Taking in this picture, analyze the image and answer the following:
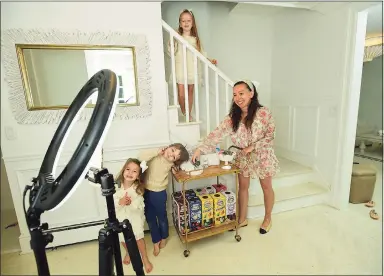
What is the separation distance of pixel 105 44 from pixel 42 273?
145 centimetres

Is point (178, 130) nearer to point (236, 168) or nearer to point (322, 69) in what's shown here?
point (236, 168)

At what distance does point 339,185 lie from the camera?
6.86 ft

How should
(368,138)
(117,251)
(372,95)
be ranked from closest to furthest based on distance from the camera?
(117,251) → (368,138) → (372,95)

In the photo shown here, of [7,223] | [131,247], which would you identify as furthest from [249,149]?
[7,223]

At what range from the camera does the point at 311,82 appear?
2344 mm

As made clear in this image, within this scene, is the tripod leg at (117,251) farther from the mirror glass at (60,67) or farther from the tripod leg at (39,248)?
the mirror glass at (60,67)

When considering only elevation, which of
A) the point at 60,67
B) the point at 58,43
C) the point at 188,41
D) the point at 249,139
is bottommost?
the point at 249,139

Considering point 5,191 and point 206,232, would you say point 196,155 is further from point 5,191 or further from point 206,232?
point 5,191

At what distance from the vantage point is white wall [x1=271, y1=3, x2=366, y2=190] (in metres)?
1.99

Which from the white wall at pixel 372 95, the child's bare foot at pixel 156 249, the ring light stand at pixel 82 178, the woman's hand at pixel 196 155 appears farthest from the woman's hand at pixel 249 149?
the white wall at pixel 372 95

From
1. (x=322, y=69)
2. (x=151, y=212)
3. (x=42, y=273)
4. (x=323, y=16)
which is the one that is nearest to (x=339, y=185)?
(x=322, y=69)

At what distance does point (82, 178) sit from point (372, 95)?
16.9 feet

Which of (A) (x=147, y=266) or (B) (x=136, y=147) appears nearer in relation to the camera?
(A) (x=147, y=266)

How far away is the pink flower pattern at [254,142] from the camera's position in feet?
5.19
